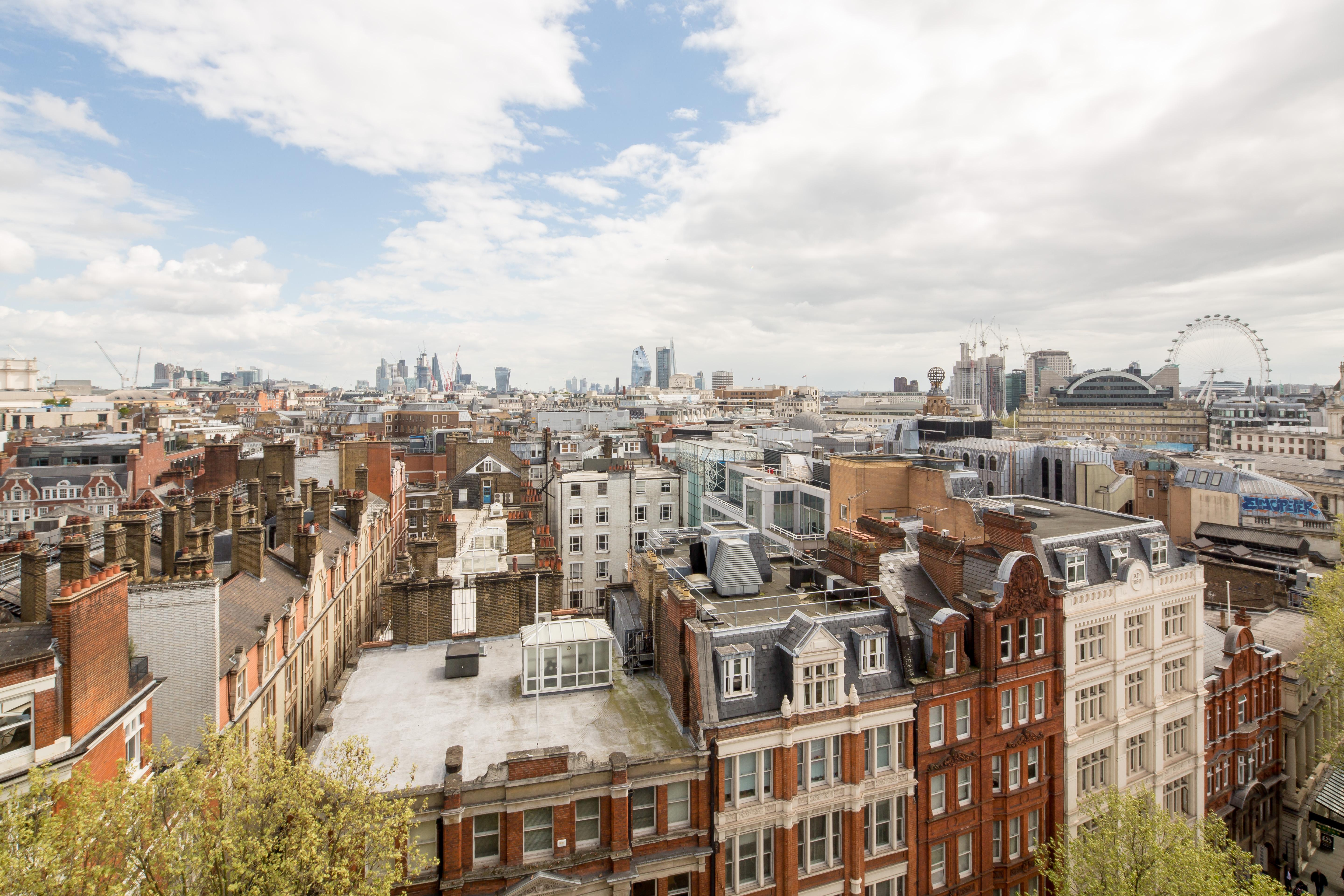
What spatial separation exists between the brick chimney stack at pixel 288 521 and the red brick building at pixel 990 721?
3436cm

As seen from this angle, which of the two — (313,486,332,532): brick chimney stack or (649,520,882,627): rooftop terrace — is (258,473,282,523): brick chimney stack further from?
(649,520,882,627): rooftop terrace

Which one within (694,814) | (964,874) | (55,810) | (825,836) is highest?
(55,810)

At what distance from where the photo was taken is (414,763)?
2336 cm

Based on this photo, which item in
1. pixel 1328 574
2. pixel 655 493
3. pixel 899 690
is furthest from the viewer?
pixel 655 493

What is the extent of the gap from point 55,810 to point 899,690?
1060 inches

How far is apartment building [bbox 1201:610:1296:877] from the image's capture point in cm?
3744

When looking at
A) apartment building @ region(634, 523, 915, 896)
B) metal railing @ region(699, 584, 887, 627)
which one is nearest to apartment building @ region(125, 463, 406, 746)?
apartment building @ region(634, 523, 915, 896)

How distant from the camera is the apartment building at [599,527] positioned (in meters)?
61.8

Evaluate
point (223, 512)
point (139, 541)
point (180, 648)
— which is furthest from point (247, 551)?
point (180, 648)

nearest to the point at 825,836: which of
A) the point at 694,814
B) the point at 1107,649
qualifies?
the point at 694,814

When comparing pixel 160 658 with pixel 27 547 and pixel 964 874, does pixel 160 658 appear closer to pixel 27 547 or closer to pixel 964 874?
pixel 27 547

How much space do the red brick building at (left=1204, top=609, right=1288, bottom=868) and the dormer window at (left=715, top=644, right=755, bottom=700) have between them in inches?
1117

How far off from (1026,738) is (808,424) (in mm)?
93547

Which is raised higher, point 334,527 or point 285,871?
point 334,527
